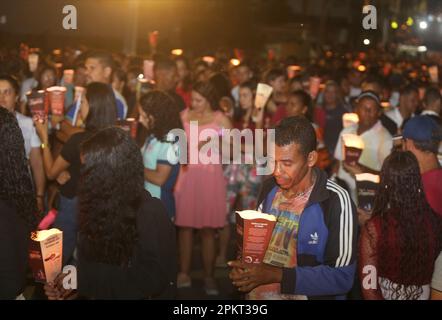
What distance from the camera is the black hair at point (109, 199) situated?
125 inches

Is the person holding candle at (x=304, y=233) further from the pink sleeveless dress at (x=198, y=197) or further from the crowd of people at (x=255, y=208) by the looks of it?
the pink sleeveless dress at (x=198, y=197)

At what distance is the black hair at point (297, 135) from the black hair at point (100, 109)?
2285 millimetres

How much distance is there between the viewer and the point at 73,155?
509cm

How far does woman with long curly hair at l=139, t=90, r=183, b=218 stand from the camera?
5512 millimetres

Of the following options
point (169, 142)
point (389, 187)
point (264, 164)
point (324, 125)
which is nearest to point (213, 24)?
point (324, 125)

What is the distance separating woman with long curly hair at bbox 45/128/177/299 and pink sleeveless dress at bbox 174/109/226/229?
3.19 metres

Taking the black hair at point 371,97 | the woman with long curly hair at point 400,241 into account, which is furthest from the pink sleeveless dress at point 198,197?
the woman with long curly hair at point 400,241

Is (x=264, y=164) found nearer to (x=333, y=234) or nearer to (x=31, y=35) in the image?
(x=333, y=234)

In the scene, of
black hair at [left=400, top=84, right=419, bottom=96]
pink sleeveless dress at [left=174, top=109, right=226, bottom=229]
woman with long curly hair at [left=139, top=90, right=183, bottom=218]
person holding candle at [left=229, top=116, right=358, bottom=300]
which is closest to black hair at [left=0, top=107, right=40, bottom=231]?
person holding candle at [left=229, top=116, right=358, bottom=300]

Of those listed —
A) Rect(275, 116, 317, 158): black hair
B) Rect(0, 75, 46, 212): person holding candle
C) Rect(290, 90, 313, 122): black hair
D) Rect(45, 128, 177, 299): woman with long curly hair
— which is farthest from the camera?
Rect(290, 90, 313, 122): black hair

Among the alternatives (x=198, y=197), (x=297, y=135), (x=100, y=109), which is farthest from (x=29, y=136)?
(x=297, y=135)

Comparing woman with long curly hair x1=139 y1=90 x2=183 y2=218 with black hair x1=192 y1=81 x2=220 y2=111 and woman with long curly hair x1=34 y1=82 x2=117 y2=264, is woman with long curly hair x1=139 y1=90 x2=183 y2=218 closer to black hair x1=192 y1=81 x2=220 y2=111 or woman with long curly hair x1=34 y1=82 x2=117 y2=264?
woman with long curly hair x1=34 y1=82 x2=117 y2=264

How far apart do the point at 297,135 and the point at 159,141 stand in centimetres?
230

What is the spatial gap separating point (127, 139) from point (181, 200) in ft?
10.7
